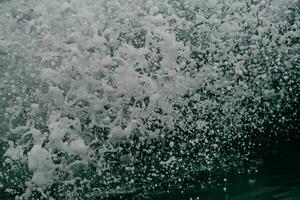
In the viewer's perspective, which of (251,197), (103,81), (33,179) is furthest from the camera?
(103,81)

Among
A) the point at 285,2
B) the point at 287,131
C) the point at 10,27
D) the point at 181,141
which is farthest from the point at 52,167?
the point at 285,2

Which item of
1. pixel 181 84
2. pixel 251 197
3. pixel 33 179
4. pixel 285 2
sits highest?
pixel 285 2

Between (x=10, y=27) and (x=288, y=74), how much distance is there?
8.85 feet

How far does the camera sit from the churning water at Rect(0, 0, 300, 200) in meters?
3.72

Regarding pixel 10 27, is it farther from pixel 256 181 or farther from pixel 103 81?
pixel 256 181

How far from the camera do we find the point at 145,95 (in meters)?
3.96

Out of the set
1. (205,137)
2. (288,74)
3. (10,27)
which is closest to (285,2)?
(288,74)

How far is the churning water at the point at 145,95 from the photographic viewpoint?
3721 millimetres

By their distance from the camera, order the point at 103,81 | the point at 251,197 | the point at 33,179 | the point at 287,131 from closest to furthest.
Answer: the point at 251,197, the point at 33,179, the point at 103,81, the point at 287,131

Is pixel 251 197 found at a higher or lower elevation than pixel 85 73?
lower

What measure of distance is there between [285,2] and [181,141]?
1.69 meters

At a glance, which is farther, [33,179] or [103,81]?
[103,81]

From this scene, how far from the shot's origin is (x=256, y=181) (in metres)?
3.51

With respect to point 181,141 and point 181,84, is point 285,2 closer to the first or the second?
point 181,84
